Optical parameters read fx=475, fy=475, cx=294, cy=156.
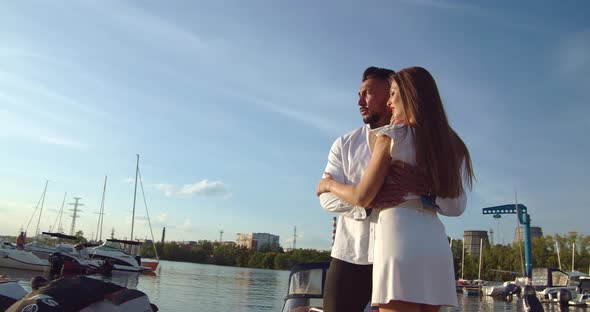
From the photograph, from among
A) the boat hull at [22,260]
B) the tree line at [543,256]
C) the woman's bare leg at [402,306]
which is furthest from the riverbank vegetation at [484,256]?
the woman's bare leg at [402,306]

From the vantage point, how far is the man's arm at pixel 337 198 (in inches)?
93.3

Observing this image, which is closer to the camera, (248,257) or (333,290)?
(333,290)

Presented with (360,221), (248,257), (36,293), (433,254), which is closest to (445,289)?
(433,254)

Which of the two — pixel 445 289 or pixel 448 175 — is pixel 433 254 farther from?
pixel 448 175

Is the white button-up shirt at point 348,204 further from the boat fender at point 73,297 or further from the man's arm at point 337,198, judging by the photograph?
the boat fender at point 73,297

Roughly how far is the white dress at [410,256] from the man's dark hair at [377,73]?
895mm

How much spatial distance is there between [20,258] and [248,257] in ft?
357

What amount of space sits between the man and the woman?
0.11 meters

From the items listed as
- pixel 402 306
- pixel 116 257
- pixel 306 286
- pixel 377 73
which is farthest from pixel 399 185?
pixel 116 257

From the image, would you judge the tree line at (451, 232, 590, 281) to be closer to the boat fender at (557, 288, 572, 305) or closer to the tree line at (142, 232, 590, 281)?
the tree line at (142, 232, 590, 281)

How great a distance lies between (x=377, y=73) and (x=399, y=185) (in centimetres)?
109

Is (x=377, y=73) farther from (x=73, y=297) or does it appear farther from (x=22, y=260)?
(x=22, y=260)

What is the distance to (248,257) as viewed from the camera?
13925 cm

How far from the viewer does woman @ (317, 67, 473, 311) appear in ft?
6.29
